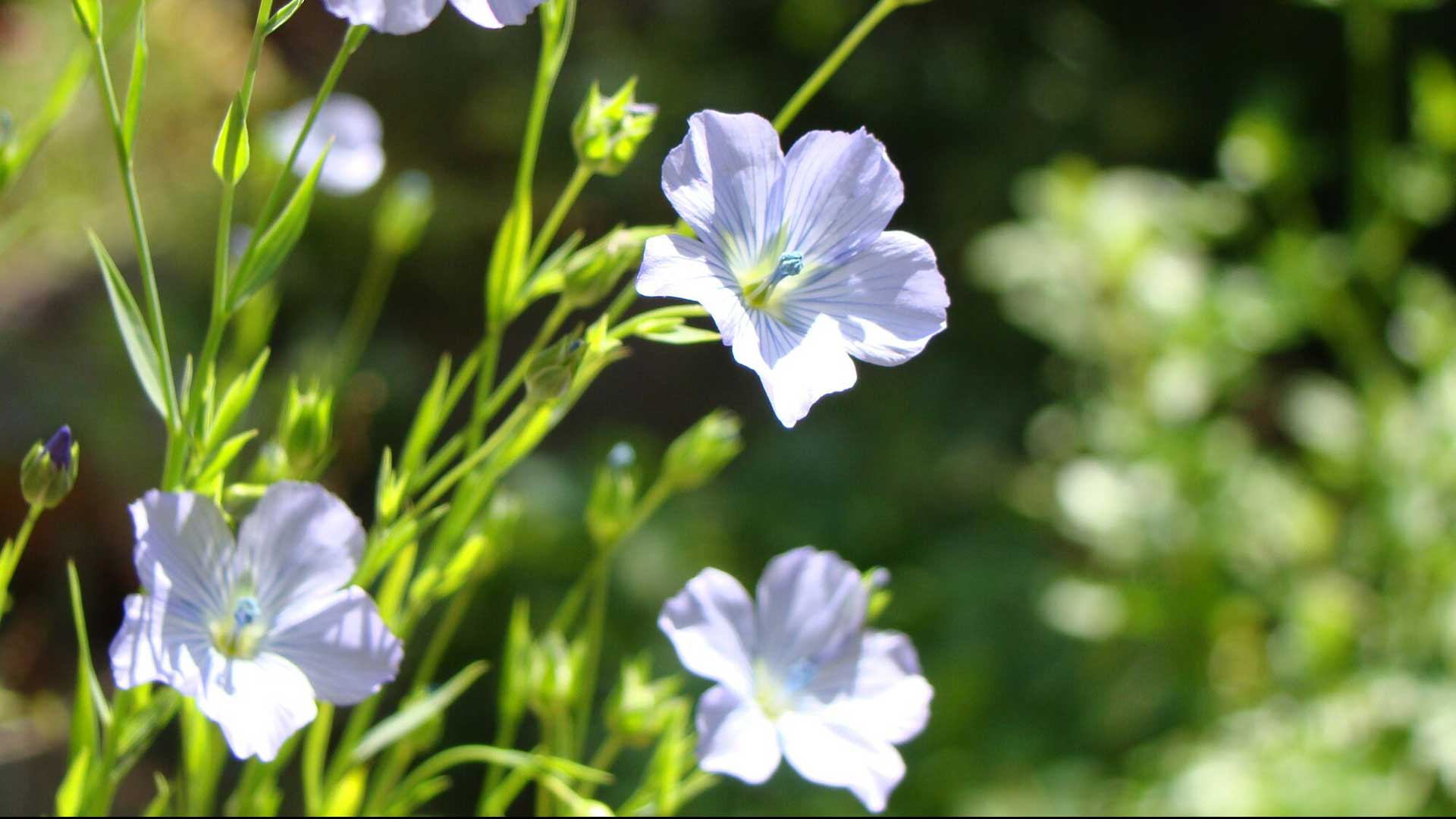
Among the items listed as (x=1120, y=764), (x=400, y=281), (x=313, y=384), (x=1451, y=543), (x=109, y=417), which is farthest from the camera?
(x=400, y=281)

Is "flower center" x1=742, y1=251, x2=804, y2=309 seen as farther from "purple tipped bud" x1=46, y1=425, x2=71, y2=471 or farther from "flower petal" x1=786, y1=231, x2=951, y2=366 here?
"purple tipped bud" x1=46, y1=425, x2=71, y2=471

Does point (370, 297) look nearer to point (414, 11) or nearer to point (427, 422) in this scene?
point (427, 422)

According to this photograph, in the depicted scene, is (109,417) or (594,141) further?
(109,417)

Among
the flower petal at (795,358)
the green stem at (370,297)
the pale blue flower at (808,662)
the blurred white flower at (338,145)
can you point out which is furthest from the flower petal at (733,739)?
the green stem at (370,297)

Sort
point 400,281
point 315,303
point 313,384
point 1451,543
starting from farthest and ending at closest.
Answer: point 400,281, point 315,303, point 1451,543, point 313,384

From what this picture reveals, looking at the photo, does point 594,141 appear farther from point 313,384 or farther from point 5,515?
point 5,515

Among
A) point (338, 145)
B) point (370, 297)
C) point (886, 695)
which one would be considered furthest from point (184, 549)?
point (370, 297)

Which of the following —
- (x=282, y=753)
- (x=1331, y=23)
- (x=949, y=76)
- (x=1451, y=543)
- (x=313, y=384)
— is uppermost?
(x=1331, y=23)

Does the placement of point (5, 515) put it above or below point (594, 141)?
above

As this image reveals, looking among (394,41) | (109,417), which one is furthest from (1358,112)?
(109,417)
